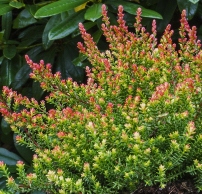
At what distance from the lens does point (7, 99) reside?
2.72ft

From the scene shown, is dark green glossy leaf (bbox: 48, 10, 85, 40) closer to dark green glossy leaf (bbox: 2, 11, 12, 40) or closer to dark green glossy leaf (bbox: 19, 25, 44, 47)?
dark green glossy leaf (bbox: 19, 25, 44, 47)

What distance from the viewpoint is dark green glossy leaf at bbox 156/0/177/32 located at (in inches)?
58.2

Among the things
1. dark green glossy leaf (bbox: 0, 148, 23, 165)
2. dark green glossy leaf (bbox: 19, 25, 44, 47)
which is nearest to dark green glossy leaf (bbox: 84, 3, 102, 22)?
dark green glossy leaf (bbox: 19, 25, 44, 47)

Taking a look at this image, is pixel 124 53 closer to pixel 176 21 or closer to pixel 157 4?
pixel 157 4

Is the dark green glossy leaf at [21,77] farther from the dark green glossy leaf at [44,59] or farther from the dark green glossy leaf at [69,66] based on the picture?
the dark green glossy leaf at [69,66]

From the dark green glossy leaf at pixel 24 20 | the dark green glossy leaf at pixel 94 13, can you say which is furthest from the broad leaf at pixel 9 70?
the dark green glossy leaf at pixel 94 13

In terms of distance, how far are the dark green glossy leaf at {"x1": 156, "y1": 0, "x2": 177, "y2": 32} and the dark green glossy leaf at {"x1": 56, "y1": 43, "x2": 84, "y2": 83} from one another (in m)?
0.68

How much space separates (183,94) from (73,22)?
91 cm

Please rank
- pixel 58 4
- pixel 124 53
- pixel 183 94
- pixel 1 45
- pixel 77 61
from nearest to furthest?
pixel 183 94 < pixel 124 53 < pixel 58 4 < pixel 77 61 < pixel 1 45

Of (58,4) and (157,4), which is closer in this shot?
(58,4)

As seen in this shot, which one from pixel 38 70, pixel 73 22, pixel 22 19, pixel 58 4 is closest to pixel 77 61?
pixel 73 22

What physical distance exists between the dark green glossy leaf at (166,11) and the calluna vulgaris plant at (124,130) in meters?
0.65

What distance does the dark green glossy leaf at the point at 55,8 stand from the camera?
121cm

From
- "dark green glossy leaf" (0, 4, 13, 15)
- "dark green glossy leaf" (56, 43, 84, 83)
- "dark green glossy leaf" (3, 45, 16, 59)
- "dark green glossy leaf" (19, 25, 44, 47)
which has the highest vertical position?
"dark green glossy leaf" (0, 4, 13, 15)
